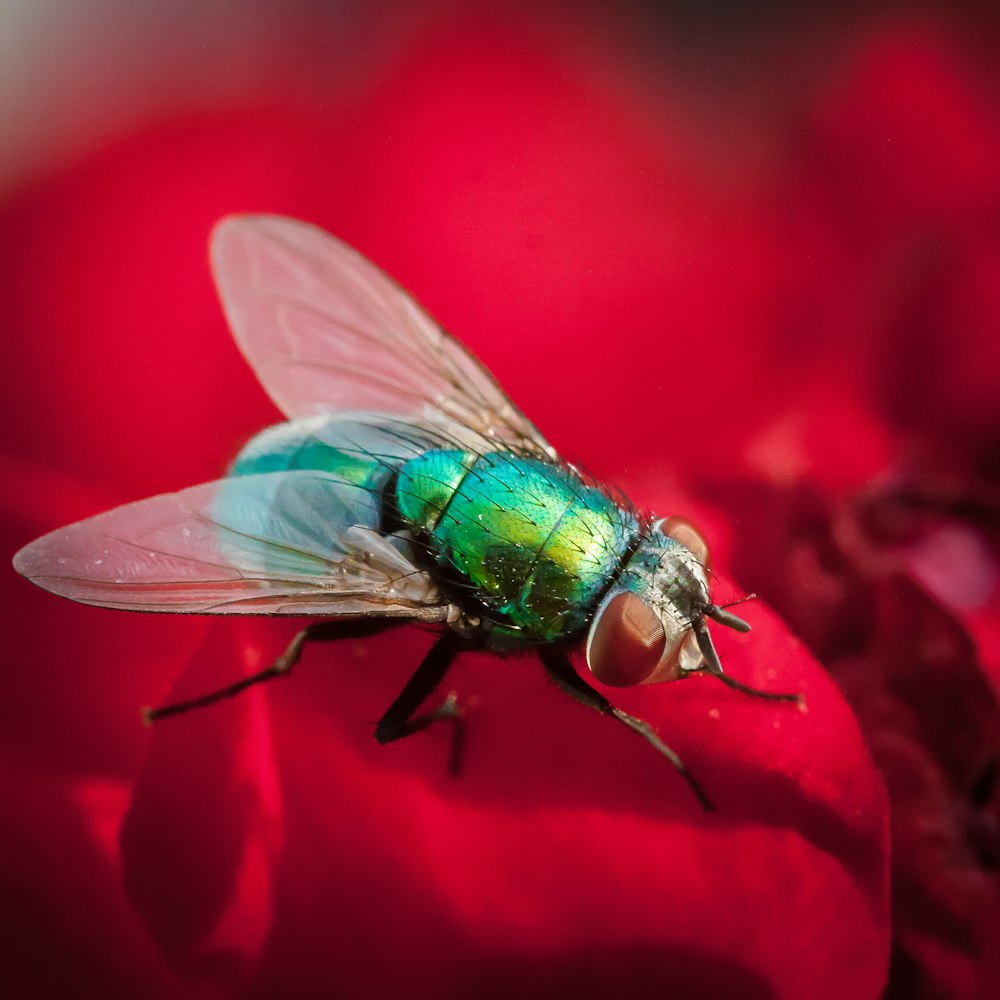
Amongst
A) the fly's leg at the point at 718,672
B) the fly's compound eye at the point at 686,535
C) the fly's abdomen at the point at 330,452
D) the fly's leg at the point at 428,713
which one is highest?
the fly's compound eye at the point at 686,535

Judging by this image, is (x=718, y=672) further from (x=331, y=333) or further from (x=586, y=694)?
(x=331, y=333)

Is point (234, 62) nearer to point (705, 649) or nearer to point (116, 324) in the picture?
point (116, 324)

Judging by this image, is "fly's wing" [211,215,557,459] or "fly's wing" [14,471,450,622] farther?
"fly's wing" [211,215,557,459]

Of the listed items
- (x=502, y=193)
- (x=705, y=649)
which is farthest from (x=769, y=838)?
(x=502, y=193)

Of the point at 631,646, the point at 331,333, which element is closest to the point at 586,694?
the point at 631,646

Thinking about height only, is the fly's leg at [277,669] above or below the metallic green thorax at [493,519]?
below

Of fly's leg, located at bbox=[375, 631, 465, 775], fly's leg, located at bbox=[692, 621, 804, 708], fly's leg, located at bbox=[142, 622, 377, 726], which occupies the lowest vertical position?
fly's leg, located at bbox=[142, 622, 377, 726]

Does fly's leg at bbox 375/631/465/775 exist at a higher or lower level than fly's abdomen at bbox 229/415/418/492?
lower
